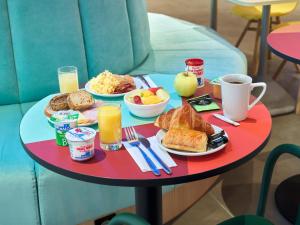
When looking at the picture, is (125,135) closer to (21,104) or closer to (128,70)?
(21,104)

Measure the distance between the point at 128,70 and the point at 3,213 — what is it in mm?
1348

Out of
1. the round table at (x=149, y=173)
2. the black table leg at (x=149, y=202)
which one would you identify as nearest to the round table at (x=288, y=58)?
the round table at (x=149, y=173)

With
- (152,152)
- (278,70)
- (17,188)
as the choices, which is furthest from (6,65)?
(278,70)

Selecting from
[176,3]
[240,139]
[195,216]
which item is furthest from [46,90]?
[176,3]

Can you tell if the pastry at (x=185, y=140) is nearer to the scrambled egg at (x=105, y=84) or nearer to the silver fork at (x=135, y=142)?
the silver fork at (x=135, y=142)

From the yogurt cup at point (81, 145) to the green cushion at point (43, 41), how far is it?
1.32 meters

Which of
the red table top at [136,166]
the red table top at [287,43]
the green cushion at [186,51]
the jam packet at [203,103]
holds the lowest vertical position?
the green cushion at [186,51]

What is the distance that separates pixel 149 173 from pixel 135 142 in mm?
190

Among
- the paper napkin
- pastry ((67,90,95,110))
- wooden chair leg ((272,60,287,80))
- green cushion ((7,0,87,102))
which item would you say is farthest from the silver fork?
wooden chair leg ((272,60,287,80))

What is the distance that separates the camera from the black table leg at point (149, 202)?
163 centimetres

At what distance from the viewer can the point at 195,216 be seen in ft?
8.27

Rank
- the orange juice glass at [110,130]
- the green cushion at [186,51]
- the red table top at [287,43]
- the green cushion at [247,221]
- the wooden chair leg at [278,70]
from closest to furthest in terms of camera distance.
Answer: the orange juice glass at [110,130], the green cushion at [247,221], the red table top at [287,43], the green cushion at [186,51], the wooden chair leg at [278,70]

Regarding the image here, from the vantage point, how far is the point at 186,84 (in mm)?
1737

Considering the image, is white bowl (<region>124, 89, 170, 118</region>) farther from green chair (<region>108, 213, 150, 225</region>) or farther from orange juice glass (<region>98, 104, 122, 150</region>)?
green chair (<region>108, 213, 150, 225</region>)
